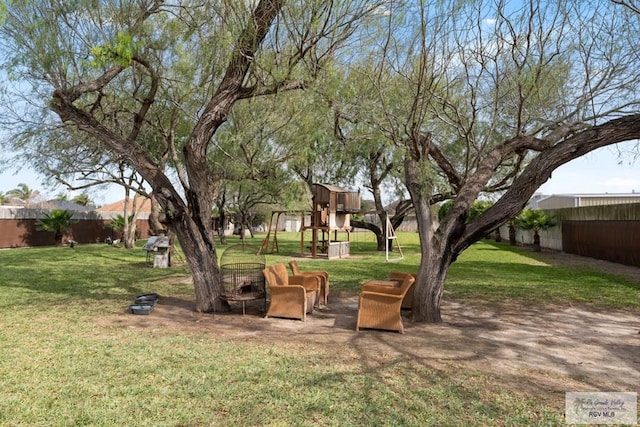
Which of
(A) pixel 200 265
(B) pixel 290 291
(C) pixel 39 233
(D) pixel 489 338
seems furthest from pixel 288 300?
(C) pixel 39 233

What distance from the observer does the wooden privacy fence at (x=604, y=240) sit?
43.7 feet

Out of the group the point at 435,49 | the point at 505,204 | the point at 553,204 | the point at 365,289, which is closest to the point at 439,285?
the point at 365,289

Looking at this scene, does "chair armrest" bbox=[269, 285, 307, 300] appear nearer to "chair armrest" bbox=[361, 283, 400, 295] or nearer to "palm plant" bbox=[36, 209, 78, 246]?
"chair armrest" bbox=[361, 283, 400, 295]

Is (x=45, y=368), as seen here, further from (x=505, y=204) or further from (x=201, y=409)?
(x=505, y=204)

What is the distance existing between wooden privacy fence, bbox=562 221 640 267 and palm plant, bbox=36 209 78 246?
2582 cm

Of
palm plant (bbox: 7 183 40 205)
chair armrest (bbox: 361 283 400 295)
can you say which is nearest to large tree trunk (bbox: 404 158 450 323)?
chair armrest (bbox: 361 283 400 295)

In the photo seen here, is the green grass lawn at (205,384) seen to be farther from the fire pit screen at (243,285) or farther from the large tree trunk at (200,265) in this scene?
the large tree trunk at (200,265)

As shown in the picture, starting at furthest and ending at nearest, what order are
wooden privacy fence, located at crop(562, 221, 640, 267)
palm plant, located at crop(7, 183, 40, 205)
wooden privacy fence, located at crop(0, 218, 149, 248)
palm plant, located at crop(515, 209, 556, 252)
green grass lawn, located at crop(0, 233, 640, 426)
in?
1. palm plant, located at crop(7, 183, 40, 205)
2. wooden privacy fence, located at crop(0, 218, 149, 248)
3. palm plant, located at crop(515, 209, 556, 252)
4. wooden privacy fence, located at crop(562, 221, 640, 267)
5. green grass lawn, located at crop(0, 233, 640, 426)

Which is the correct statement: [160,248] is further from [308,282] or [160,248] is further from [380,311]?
[380,311]

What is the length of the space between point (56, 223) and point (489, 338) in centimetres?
2459

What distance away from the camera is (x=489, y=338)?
552 cm

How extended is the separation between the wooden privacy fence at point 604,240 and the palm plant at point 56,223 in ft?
84.7

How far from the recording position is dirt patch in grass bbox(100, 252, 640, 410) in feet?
13.8

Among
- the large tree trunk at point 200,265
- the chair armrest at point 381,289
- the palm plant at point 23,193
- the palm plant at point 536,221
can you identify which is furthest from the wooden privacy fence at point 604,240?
the palm plant at point 23,193
